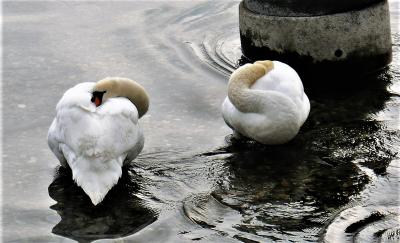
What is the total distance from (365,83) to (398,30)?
1.99m

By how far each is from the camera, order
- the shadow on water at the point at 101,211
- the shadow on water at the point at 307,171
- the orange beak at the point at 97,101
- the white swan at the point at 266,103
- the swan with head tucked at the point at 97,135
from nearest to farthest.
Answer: the shadow on water at the point at 101,211 → the shadow on water at the point at 307,171 → the swan with head tucked at the point at 97,135 → the orange beak at the point at 97,101 → the white swan at the point at 266,103

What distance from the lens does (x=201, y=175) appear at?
7.61 m

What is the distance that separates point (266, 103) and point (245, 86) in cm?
26

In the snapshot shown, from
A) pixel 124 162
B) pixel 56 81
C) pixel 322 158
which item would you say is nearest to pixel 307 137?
pixel 322 158

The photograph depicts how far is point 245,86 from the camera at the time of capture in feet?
26.1

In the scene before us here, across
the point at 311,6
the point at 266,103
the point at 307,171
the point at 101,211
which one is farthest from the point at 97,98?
the point at 311,6

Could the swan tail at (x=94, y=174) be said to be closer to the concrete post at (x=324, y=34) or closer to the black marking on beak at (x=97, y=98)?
the black marking on beak at (x=97, y=98)

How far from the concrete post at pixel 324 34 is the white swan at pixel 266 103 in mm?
1731

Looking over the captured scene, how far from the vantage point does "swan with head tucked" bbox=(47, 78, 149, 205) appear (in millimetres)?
7000

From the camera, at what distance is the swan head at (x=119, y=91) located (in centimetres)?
752

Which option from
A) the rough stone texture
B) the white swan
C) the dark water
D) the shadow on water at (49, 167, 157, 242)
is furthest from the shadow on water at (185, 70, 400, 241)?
the rough stone texture

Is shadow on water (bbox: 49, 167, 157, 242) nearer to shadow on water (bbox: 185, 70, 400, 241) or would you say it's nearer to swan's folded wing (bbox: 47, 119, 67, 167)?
swan's folded wing (bbox: 47, 119, 67, 167)

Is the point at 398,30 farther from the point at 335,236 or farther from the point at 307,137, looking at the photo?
the point at 335,236

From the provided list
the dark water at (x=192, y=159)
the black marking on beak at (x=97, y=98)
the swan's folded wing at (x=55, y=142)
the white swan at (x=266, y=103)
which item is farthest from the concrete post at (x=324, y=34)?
the swan's folded wing at (x=55, y=142)
